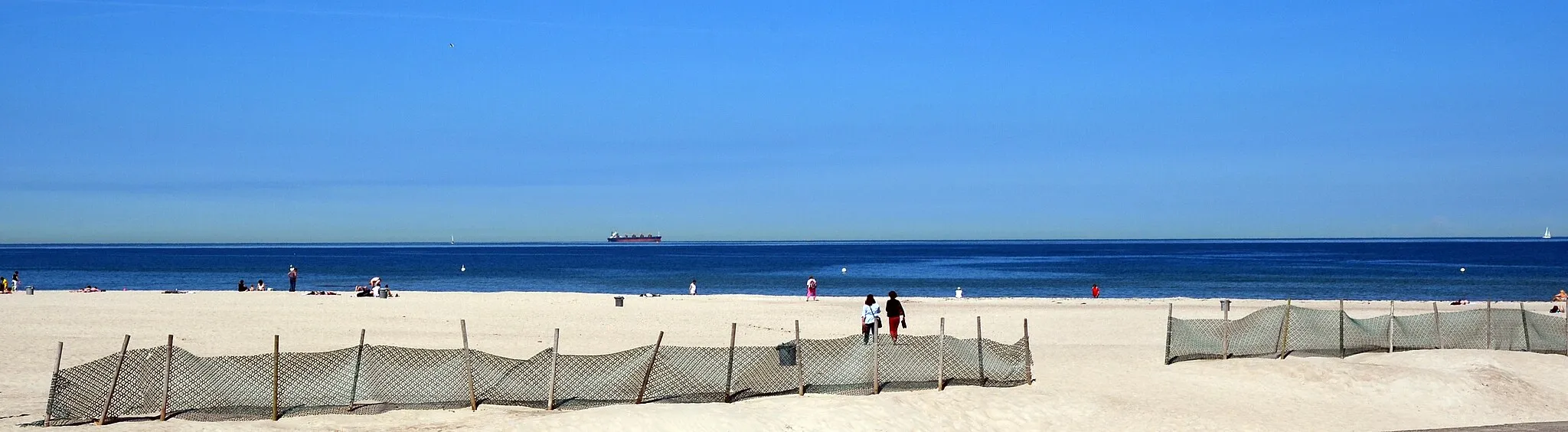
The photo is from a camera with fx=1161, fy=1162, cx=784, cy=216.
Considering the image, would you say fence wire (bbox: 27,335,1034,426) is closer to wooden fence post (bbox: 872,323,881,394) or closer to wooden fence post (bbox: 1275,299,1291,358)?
wooden fence post (bbox: 872,323,881,394)

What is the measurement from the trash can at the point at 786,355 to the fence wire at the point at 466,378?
18mm

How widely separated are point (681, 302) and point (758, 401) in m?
30.3

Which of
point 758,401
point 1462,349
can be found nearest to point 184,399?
point 758,401

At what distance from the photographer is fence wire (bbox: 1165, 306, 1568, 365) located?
21.9 metres

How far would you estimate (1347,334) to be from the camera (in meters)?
23.1

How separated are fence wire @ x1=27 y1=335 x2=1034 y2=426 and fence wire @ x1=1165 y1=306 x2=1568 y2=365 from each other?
5.32 m

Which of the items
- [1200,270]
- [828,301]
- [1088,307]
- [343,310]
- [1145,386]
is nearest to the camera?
[1145,386]

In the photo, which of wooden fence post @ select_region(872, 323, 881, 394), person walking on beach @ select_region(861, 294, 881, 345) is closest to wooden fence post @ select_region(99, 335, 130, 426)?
wooden fence post @ select_region(872, 323, 881, 394)

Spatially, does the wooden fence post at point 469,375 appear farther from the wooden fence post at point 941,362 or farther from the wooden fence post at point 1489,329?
the wooden fence post at point 1489,329

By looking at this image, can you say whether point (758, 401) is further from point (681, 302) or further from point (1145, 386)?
point (681, 302)

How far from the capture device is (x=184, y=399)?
1525 cm

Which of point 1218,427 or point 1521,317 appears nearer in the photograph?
point 1218,427

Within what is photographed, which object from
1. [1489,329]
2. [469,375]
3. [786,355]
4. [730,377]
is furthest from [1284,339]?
[469,375]

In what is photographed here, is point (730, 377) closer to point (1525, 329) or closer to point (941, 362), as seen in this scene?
point (941, 362)
